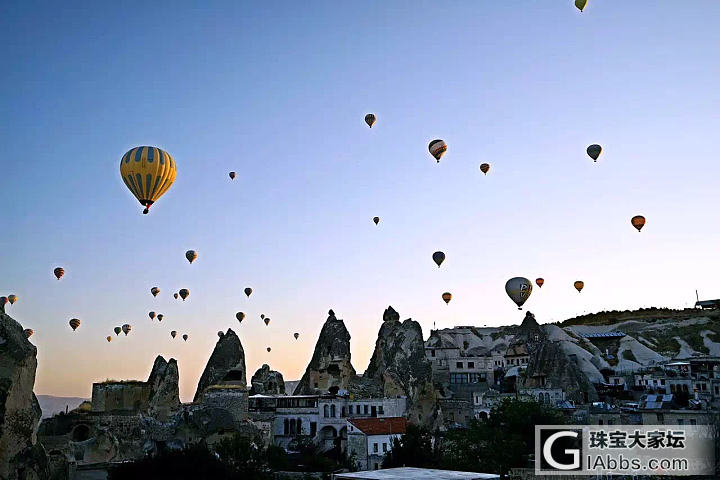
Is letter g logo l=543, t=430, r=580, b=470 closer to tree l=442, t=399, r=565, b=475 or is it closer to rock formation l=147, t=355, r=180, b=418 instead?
tree l=442, t=399, r=565, b=475

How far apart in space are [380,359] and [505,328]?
3151 centimetres

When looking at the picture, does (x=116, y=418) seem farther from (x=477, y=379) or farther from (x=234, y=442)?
(x=477, y=379)

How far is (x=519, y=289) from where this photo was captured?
4481 cm

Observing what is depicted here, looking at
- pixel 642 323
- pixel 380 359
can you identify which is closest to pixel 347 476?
pixel 380 359

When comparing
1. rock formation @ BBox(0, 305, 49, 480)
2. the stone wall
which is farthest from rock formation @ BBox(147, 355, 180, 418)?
rock formation @ BBox(0, 305, 49, 480)

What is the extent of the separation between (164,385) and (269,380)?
15687 millimetres

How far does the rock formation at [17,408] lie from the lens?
17219 millimetres

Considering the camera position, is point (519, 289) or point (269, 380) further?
point (269, 380)

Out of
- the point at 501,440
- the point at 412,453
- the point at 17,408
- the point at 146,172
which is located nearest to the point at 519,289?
the point at 501,440

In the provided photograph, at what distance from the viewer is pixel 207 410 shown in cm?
4578

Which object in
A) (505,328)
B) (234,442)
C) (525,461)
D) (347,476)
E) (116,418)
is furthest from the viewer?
(505,328)

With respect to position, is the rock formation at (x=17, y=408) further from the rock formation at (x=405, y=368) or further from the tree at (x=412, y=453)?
the rock formation at (x=405, y=368)

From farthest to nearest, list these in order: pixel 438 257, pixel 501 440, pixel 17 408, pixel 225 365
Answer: pixel 225 365, pixel 438 257, pixel 501 440, pixel 17 408

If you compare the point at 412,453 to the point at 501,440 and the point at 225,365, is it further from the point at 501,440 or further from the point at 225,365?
the point at 225,365
